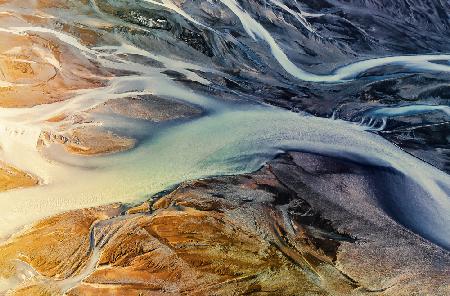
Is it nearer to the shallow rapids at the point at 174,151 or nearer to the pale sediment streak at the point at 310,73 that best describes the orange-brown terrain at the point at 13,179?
the shallow rapids at the point at 174,151

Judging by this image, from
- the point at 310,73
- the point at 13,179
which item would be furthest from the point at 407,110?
the point at 13,179

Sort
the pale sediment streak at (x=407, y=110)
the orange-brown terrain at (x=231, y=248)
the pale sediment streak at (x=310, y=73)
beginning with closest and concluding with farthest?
the orange-brown terrain at (x=231, y=248)
the pale sediment streak at (x=407, y=110)
the pale sediment streak at (x=310, y=73)

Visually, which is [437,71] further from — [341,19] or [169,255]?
[169,255]

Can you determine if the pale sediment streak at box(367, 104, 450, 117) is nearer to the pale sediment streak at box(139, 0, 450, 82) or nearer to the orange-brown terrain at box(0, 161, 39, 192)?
the pale sediment streak at box(139, 0, 450, 82)

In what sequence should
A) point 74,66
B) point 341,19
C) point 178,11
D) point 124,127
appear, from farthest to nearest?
point 341,19
point 178,11
point 74,66
point 124,127

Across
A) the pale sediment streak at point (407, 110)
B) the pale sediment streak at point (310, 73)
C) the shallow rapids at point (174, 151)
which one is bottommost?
the shallow rapids at point (174, 151)

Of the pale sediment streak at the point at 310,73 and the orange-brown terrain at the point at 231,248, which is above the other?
the pale sediment streak at the point at 310,73

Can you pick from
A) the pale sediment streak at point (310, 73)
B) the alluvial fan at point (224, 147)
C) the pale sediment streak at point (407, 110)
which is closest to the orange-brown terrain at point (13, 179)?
the alluvial fan at point (224, 147)

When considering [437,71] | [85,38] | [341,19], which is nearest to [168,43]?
[85,38]
